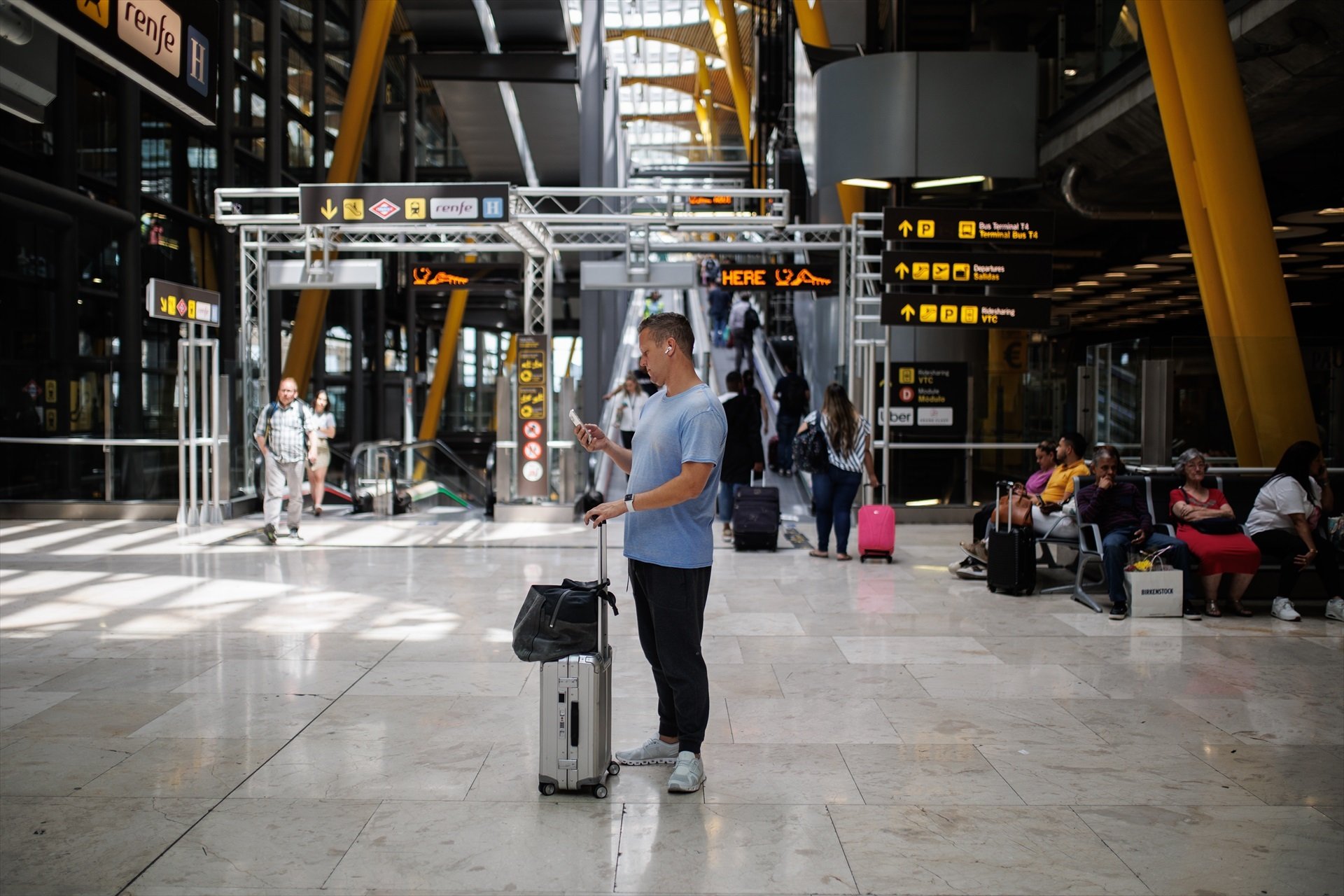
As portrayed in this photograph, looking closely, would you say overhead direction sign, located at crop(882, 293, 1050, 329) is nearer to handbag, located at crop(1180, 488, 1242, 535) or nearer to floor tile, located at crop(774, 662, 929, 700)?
handbag, located at crop(1180, 488, 1242, 535)

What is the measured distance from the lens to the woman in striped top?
11.1 meters

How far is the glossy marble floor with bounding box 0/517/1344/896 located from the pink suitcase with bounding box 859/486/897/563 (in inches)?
88.6

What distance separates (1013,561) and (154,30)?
7.48 meters

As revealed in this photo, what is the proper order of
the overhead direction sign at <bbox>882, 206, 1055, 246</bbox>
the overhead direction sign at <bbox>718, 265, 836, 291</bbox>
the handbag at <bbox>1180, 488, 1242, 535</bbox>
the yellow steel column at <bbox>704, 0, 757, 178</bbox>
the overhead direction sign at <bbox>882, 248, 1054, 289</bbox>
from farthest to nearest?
1. the yellow steel column at <bbox>704, 0, 757, 178</bbox>
2. the overhead direction sign at <bbox>718, 265, 836, 291</bbox>
3. the overhead direction sign at <bbox>882, 248, 1054, 289</bbox>
4. the overhead direction sign at <bbox>882, 206, 1055, 246</bbox>
5. the handbag at <bbox>1180, 488, 1242, 535</bbox>

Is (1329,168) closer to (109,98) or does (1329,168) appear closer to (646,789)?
(646,789)

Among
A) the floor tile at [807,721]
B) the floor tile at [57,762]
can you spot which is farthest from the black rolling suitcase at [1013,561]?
the floor tile at [57,762]

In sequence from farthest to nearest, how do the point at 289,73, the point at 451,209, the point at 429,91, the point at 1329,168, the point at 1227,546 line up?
the point at 429,91, the point at 289,73, the point at 1329,168, the point at 451,209, the point at 1227,546

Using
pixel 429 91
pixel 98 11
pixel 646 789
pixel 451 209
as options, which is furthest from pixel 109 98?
pixel 429 91

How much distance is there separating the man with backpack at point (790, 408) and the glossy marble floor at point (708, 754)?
30.3 ft

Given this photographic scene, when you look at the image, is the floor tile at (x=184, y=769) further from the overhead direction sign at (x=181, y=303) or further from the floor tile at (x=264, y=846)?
the overhead direction sign at (x=181, y=303)

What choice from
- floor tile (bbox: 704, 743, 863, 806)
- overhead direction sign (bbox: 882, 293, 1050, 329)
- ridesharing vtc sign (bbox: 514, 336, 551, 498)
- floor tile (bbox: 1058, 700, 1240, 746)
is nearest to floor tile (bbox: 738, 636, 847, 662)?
floor tile (bbox: 1058, 700, 1240, 746)

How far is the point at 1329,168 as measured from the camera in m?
17.2

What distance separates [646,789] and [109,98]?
1918cm

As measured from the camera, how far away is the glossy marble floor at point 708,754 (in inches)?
150
